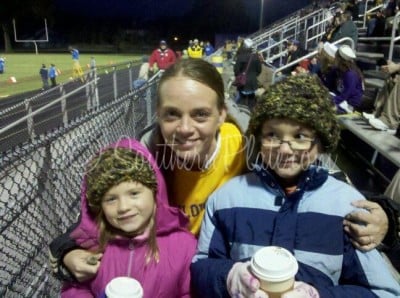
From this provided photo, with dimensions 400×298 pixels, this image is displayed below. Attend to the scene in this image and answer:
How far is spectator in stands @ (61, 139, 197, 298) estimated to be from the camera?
1872 mm

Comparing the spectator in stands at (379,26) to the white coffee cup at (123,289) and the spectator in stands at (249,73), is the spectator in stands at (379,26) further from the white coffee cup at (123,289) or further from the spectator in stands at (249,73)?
the white coffee cup at (123,289)

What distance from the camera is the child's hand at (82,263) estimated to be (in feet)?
6.09

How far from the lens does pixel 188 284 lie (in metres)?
1.92

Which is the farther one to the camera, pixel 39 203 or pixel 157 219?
pixel 39 203

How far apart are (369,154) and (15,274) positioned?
426cm

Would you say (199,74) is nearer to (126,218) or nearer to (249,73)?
(126,218)

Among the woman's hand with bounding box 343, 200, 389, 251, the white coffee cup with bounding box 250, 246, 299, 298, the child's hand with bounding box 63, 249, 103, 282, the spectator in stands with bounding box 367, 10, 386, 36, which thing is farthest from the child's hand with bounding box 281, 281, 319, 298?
the spectator in stands with bounding box 367, 10, 386, 36

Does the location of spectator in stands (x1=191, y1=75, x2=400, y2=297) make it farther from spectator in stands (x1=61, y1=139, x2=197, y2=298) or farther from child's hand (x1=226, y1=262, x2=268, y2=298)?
spectator in stands (x1=61, y1=139, x2=197, y2=298)

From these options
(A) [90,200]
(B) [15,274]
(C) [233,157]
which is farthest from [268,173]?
(B) [15,274]

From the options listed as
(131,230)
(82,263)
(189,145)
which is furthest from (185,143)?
(82,263)

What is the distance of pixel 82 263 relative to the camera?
73.2 inches

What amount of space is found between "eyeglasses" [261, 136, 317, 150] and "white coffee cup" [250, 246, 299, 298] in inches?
19.9

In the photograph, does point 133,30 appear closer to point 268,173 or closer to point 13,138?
point 13,138

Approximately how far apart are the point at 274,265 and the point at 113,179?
88cm
